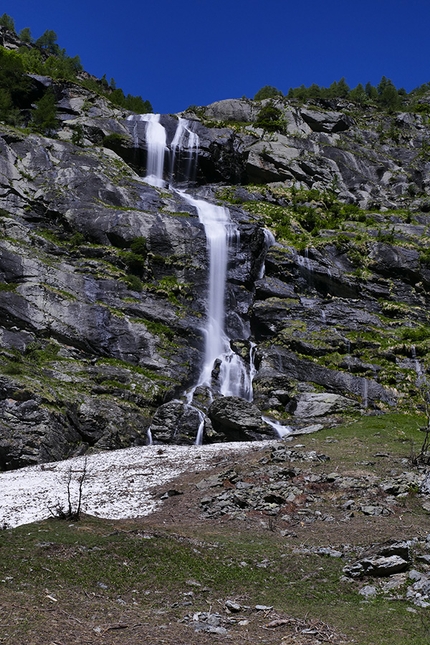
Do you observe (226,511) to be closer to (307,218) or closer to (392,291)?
(392,291)

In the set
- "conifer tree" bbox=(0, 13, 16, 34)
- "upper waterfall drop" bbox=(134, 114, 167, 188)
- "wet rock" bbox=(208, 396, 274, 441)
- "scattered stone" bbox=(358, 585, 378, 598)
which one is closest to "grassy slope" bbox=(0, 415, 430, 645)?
"scattered stone" bbox=(358, 585, 378, 598)

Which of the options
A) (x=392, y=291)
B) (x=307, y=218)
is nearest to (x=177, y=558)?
(x=392, y=291)

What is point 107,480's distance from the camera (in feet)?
64.0

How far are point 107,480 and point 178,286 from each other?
24569mm

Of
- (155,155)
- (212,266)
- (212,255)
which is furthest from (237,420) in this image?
(155,155)

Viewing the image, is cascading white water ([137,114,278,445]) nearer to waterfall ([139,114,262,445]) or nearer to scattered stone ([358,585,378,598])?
waterfall ([139,114,262,445])

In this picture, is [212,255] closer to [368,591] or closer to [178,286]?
[178,286]

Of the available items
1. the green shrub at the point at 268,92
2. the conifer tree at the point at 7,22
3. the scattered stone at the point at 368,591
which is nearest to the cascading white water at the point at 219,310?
the scattered stone at the point at 368,591

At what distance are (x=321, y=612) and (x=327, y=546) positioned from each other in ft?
10.9

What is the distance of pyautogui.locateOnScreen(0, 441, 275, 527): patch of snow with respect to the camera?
15750 mm

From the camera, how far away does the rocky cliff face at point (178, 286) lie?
28422 millimetres

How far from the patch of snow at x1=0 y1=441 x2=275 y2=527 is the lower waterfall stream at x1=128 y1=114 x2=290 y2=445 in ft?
14.0

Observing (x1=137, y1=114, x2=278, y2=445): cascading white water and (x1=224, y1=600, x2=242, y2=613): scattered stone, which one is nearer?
(x1=224, y1=600, x2=242, y2=613): scattered stone

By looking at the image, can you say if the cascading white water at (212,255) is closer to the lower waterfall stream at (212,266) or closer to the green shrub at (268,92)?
the lower waterfall stream at (212,266)
